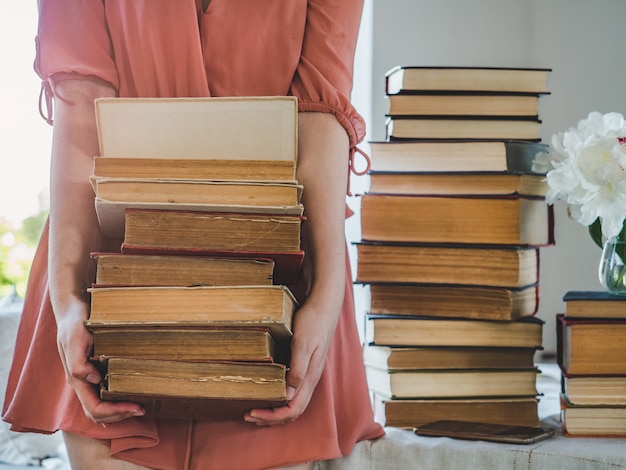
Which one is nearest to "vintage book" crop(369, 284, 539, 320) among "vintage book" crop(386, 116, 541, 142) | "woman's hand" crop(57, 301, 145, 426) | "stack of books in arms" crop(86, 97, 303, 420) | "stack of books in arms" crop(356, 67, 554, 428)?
"stack of books in arms" crop(356, 67, 554, 428)

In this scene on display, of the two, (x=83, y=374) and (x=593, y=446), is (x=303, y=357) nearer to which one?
(x=83, y=374)

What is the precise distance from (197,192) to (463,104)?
1.97ft

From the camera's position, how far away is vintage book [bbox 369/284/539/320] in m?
1.14

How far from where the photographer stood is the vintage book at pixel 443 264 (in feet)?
3.74

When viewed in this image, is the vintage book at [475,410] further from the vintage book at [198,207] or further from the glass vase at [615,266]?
the vintage book at [198,207]

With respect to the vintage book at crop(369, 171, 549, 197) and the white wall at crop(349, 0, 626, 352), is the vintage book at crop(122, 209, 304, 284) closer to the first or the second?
the vintage book at crop(369, 171, 549, 197)

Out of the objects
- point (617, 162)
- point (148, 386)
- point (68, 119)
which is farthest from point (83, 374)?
point (617, 162)

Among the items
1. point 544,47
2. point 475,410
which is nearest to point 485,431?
point 475,410

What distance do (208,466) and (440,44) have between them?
1127 millimetres

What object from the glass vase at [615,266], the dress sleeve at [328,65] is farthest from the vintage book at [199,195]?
the glass vase at [615,266]

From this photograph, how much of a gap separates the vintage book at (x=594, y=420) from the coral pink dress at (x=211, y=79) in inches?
12.0

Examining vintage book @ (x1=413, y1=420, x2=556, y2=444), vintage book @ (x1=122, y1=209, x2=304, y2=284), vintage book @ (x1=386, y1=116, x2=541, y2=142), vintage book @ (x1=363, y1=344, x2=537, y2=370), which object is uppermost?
vintage book @ (x1=386, y1=116, x2=541, y2=142)

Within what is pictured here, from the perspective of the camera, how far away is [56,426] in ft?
2.83

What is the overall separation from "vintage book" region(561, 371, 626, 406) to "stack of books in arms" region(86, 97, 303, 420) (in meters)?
0.51
